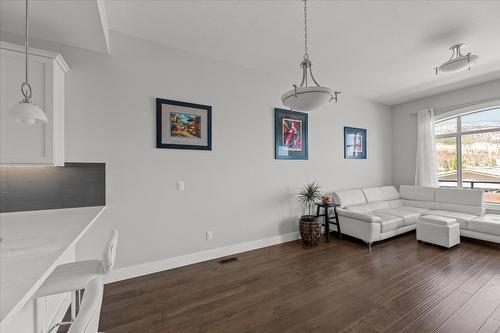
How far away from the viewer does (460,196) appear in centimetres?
429

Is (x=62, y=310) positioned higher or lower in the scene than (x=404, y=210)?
lower

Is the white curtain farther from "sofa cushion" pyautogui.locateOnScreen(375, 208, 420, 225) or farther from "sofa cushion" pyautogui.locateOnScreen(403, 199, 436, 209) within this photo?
"sofa cushion" pyautogui.locateOnScreen(375, 208, 420, 225)

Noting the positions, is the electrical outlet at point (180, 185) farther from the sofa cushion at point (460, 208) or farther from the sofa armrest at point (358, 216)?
the sofa cushion at point (460, 208)

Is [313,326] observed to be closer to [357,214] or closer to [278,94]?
[357,214]

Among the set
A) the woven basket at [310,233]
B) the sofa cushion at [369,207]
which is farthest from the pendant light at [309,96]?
the sofa cushion at [369,207]

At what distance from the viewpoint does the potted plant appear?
358 centimetres

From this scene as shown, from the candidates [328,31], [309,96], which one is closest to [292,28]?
[328,31]

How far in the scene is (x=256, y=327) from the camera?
1803 millimetres

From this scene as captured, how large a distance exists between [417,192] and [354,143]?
6.01 ft

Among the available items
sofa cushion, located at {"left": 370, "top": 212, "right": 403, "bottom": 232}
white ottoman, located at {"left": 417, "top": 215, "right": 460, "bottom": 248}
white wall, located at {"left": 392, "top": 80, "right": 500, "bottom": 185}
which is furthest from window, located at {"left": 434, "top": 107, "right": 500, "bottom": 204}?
sofa cushion, located at {"left": 370, "top": 212, "right": 403, "bottom": 232}

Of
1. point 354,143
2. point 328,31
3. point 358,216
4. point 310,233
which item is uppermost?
point 328,31

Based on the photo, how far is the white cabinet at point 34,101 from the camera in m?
1.78

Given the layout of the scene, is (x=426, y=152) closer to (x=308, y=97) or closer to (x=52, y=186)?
(x=308, y=97)

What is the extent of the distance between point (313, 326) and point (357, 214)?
2.40 m
